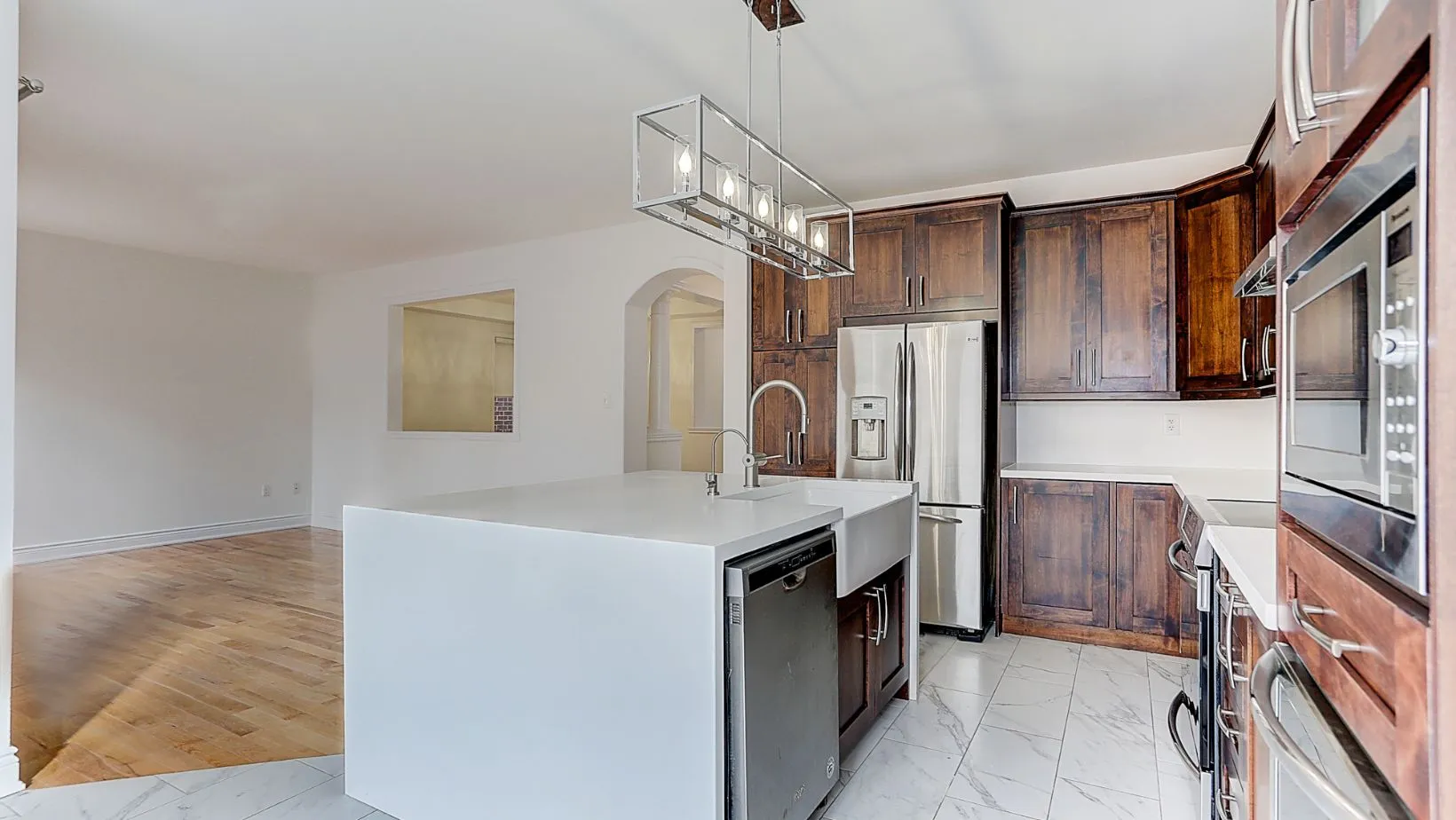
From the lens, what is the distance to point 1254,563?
151cm

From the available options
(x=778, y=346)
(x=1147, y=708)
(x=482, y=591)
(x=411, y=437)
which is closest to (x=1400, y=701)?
(x=482, y=591)

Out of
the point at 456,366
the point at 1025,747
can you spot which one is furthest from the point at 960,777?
the point at 456,366

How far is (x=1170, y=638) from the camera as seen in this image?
3.54 metres

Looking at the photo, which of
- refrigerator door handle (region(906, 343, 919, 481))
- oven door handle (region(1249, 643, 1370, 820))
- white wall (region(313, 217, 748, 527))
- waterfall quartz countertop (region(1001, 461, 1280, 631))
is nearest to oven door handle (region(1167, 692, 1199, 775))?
waterfall quartz countertop (region(1001, 461, 1280, 631))

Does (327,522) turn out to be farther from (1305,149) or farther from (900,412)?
(1305,149)

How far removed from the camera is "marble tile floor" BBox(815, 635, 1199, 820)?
2182mm

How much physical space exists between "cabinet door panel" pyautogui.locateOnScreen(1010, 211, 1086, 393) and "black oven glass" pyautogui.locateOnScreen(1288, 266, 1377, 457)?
118 inches

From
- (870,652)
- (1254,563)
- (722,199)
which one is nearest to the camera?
(1254,563)

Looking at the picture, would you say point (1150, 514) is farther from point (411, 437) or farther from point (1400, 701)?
point (411, 437)

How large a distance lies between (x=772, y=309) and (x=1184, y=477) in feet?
7.65

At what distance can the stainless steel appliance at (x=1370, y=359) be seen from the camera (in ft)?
2.10

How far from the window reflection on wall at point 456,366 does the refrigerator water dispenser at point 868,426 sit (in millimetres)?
4137

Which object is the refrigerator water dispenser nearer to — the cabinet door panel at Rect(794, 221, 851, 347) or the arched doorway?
the cabinet door panel at Rect(794, 221, 851, 347)

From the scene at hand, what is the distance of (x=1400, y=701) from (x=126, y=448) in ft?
25.3
